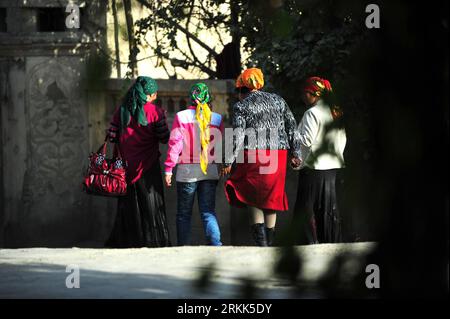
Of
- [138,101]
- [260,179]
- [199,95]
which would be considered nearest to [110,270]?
[260,179]

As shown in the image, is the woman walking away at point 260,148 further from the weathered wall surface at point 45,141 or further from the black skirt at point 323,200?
the weathered wall surface at point 45,141

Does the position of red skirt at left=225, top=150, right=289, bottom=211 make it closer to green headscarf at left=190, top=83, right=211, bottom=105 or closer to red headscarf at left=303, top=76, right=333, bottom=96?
green headscarf at left=190, top=83, right=211, bottom=105

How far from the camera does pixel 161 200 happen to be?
9.41 metres

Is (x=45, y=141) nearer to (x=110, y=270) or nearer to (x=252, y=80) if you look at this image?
(x=252, y=80)

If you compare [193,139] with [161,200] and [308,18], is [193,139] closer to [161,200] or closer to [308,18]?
[161,200]

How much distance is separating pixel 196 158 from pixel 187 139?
0.16 metres

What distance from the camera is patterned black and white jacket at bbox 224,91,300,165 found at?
8.20 meters

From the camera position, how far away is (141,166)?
916cm

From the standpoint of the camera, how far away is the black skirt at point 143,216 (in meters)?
9.26

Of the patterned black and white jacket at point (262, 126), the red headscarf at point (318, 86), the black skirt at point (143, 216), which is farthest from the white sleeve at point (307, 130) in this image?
the red headscarf at point (318, 86)

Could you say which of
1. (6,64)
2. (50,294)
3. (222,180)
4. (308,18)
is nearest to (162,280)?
(50,294)

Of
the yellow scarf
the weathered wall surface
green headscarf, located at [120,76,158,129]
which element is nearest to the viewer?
the yellow scarf

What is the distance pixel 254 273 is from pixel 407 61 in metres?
0.58

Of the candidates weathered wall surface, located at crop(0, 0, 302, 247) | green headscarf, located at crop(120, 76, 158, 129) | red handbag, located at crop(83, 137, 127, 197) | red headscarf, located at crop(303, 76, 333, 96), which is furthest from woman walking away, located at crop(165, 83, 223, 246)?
red headscarf, located at crop(303, 76, 333, 96)
